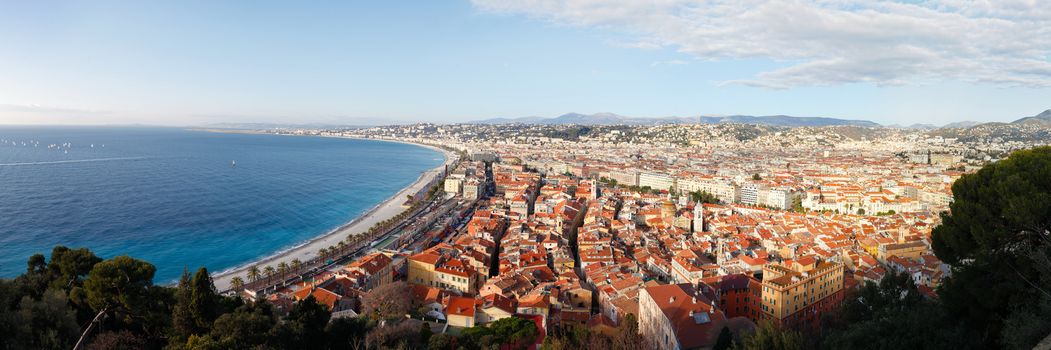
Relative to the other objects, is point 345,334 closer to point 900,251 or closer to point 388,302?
point 388,302

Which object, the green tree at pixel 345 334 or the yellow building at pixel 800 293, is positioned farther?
the yellow building at pixel 800 293

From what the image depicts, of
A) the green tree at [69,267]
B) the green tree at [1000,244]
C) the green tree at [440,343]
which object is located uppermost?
the green tree at [1000,244]

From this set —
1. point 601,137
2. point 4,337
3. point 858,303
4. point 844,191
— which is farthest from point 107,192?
point 601,137

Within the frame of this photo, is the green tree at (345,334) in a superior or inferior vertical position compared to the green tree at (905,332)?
inferior

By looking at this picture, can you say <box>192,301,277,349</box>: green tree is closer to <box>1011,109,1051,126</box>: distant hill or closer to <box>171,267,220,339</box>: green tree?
<box>171,267,220,339</box>: green tree

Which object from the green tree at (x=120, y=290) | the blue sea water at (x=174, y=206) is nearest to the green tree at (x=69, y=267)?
the green tree at (x=120, y=290)

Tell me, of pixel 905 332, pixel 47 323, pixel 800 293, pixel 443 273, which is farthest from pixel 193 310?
pixel 800 293

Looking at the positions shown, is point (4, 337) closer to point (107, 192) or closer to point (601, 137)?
point (107, 192)

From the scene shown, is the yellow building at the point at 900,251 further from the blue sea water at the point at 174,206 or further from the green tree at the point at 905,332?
the blue sea water at the point at 174,206
